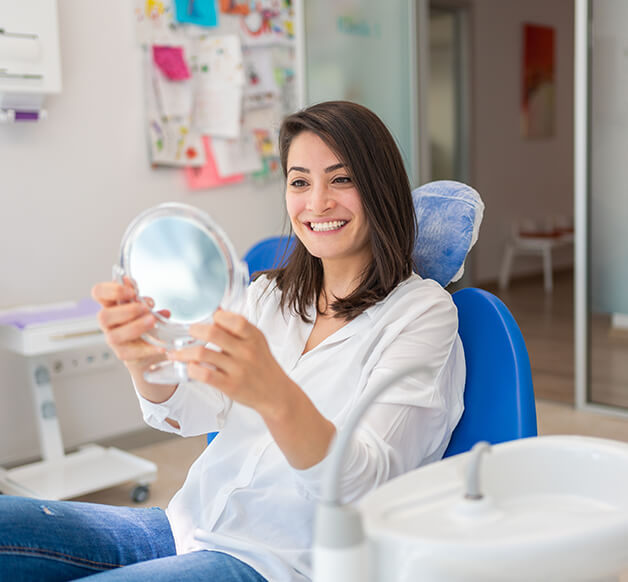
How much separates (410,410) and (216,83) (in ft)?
8.13

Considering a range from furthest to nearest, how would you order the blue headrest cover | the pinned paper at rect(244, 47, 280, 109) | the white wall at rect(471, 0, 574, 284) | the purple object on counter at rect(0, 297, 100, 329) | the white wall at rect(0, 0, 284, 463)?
the white wall at rect(471, 0, 574, 284) → the pinned paper at rect(244, 47, 280, 109) → the white wall at rect(0, 0, 284, 463) → the purple object on counter at rect(0, 297, 100, 329) → the blue headrest cover

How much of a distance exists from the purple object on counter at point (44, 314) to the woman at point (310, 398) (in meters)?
1.29

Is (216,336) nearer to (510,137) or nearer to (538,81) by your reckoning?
(510,137)

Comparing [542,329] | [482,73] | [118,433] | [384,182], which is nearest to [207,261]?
[384,182]

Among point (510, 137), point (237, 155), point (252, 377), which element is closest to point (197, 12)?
point (237, 155)

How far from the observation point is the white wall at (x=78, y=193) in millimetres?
2707

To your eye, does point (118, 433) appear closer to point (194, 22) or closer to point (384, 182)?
point (194, 22)

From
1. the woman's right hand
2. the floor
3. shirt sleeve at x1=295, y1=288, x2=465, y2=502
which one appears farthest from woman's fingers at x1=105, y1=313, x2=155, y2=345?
the floor

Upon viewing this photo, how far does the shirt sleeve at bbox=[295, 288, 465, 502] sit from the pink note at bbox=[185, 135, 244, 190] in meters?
2.19

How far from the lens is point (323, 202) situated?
1.22 m

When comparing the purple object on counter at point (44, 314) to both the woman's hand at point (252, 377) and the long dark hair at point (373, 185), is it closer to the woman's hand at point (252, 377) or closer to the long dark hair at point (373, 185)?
the long dark hair at point (373, 185)

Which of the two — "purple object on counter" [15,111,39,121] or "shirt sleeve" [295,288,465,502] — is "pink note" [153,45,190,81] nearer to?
"purple object on counter" [15,111,39,121]

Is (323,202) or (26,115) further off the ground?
(26,115)

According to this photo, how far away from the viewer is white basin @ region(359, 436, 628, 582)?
0.62 m
